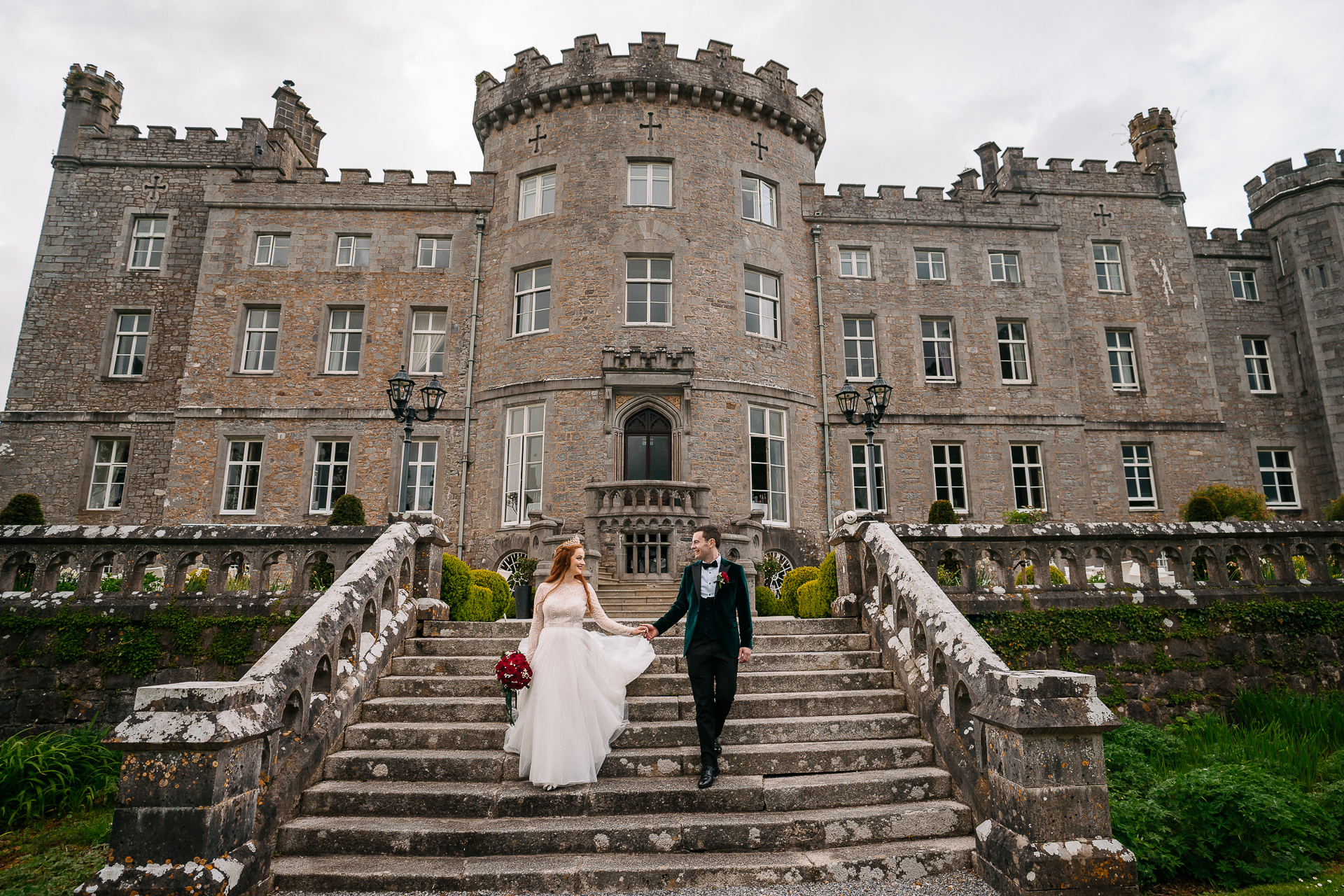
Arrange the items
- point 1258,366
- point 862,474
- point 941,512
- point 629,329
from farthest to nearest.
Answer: point 1258,366, point 862,474, point 629,329, point 941,512

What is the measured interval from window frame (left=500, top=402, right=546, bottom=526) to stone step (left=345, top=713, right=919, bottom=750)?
10.4 meters

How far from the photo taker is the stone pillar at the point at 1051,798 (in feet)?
13.7

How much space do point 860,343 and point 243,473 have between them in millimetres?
15901

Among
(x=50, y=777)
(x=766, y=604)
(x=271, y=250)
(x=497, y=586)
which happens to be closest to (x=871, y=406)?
(x=766, y=604)

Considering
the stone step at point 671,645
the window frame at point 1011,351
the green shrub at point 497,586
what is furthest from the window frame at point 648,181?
the stone step at point 671,645

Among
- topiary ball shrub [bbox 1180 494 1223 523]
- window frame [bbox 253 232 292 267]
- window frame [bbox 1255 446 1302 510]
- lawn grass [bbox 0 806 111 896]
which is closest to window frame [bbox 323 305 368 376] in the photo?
window frame [bbox 253 232 292 267]

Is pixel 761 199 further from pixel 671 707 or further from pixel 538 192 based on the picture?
pixel 671 707

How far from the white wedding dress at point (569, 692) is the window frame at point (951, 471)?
47.3ft

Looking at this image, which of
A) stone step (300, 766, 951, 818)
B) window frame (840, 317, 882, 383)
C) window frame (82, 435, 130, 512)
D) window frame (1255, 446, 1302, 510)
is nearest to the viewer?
stone step (300, 766, 951, 818)

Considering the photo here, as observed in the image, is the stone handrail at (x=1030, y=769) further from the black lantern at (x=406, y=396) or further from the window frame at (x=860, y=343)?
the window frame at (x=860, y=343)

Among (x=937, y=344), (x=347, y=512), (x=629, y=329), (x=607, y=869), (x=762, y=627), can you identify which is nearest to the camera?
(x=607, y=869)

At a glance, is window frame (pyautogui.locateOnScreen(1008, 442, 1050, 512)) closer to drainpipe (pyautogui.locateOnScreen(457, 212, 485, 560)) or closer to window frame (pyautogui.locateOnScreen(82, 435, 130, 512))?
drainpipe (pyautogui.locateOnScreen(457, 212, 485, 560))

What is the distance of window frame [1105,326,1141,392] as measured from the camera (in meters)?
20.0

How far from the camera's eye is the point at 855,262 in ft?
64.0
